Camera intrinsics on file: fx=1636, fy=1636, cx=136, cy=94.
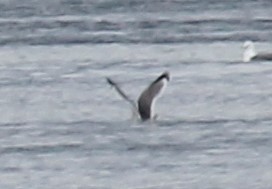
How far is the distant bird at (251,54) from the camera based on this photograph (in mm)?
2320

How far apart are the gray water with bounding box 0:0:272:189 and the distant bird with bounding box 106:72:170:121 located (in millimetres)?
14

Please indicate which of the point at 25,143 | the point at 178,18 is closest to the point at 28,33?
the point at 178,18

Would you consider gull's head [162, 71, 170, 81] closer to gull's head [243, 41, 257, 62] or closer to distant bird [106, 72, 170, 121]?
distant bird [106, 72, 170, 121]

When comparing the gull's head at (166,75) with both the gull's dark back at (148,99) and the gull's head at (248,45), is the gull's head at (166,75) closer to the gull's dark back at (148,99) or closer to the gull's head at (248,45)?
the gull's dark back at (148,99)

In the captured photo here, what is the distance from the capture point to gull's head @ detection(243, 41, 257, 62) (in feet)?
7.61

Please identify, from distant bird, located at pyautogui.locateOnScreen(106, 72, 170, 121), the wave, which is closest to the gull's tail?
distant bird, located at pyautogui.locateOnScreen(106, 72, 170, 121)

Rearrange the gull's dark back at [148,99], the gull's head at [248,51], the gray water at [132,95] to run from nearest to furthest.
Result: the gray water at [132,95] < the gull's dark back at [148,99] < the gull's head at [248,51]

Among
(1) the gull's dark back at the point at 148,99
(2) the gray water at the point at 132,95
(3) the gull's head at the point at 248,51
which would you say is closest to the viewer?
(2) the gray water at the point at 132,95

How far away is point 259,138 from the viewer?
204cm

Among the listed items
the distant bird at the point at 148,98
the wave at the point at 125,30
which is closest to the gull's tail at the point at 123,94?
the distant bird at the point at 148,98

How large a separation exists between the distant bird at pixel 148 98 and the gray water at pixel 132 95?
14mm

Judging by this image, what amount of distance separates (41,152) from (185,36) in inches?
18.9

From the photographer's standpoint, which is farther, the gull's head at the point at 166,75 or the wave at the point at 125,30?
the wave at the point at 125,30

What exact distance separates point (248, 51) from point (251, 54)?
2 cm
